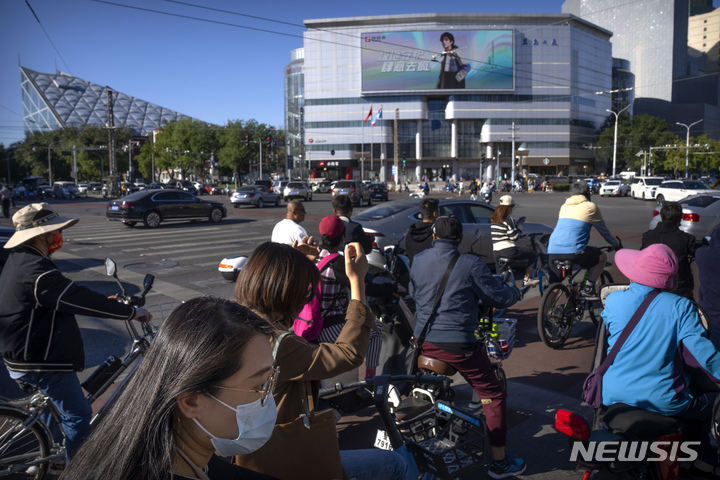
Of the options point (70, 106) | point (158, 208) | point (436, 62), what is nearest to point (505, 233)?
point (158, 208)

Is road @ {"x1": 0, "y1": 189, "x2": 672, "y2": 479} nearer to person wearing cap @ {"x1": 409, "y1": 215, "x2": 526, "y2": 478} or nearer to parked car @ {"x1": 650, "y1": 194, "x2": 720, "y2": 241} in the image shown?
person wearing cap @ {"x1": 409, "y1": 215, "x2": 526, "y2": 478}

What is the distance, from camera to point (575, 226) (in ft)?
22.4

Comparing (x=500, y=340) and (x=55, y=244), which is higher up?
(x=55, y=244)

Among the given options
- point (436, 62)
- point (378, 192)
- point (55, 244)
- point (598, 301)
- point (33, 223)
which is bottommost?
point (598, 301)

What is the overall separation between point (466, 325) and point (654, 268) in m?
1.25

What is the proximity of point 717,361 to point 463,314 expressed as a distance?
1505 millimetres

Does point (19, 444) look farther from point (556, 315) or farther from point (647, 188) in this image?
point (647, 188)

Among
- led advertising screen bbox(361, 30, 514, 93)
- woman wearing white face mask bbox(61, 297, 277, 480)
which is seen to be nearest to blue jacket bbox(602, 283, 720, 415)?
woman wearing white face mask bbox(61, 297, 277, 480)

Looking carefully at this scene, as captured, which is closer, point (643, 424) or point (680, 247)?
point (643, 424)

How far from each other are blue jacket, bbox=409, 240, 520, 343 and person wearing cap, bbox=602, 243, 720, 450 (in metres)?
0.89

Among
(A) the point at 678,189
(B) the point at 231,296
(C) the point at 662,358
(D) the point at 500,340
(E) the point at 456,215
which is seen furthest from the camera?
(A) the point at 678,189

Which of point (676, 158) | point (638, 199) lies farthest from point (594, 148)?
point (638, 199)

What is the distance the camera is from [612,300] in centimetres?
314

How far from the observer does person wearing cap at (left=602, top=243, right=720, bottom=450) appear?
2.89m
